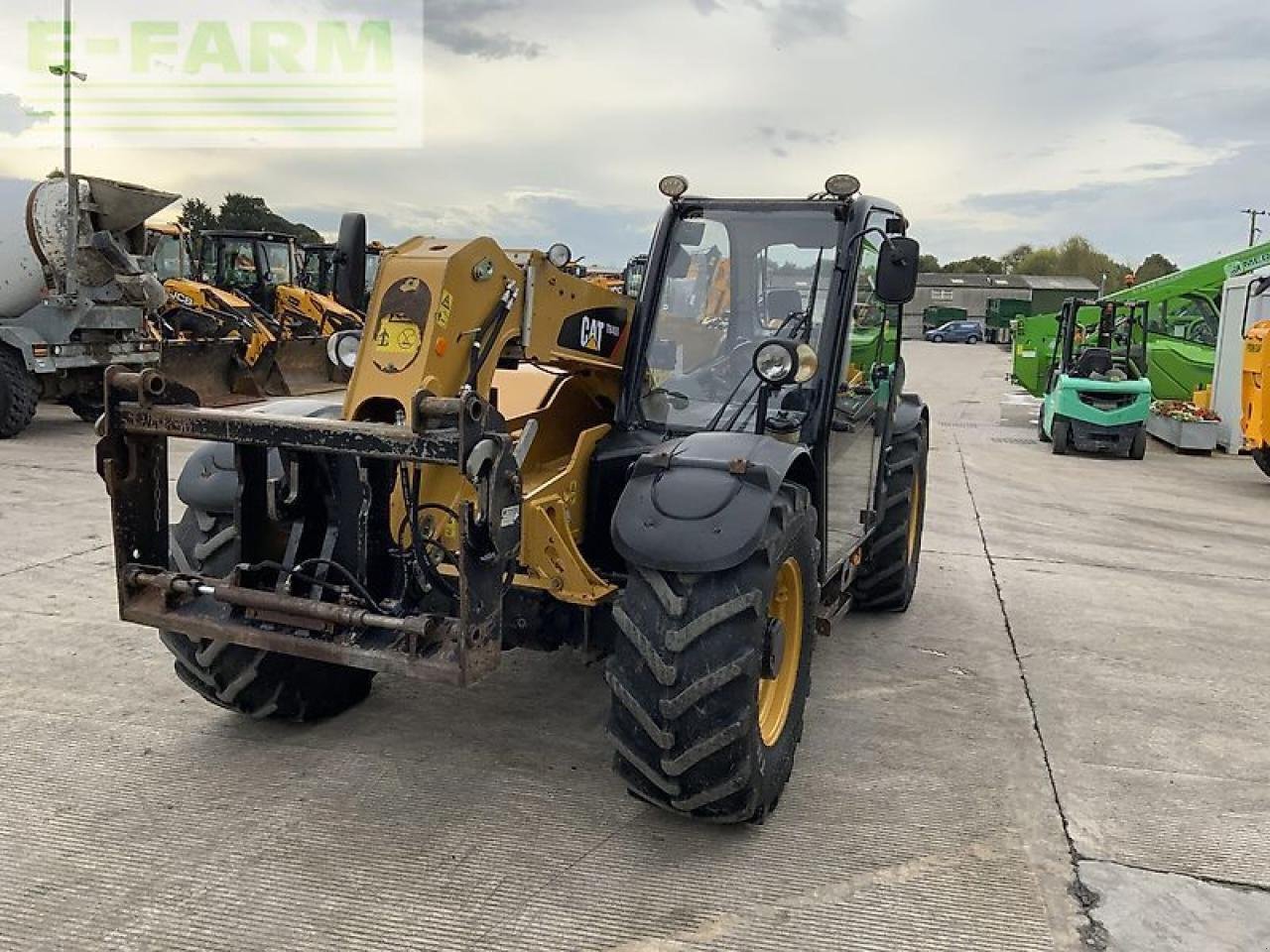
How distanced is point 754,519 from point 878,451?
2378 millimetres

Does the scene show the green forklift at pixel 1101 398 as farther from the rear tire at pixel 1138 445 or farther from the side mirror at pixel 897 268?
the side mirror at pixel 897 268

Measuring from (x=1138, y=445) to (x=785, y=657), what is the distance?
11.3m

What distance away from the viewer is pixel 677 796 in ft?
10.8

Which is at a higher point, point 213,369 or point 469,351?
point 469,351

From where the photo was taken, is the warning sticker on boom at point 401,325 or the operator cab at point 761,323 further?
the operator cab at point 761,323

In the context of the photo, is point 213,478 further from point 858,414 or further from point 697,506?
point 858,414

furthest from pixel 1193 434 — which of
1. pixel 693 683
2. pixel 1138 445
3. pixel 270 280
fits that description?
pixel 270 280

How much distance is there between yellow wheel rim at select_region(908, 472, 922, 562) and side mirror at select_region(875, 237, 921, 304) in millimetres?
1836

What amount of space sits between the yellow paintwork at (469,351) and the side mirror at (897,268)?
118 centimetres

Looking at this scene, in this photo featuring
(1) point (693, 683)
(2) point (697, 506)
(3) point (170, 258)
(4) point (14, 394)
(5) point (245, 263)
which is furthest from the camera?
(5) point (245, 263)

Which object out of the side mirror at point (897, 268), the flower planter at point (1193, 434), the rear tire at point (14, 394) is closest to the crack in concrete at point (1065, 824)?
the side mirror at point (897, 268)

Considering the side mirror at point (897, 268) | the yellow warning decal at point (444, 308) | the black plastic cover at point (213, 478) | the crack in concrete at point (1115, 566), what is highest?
the side mirror at point (897, 268)

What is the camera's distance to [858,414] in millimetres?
4777

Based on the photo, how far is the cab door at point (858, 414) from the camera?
4465mm
